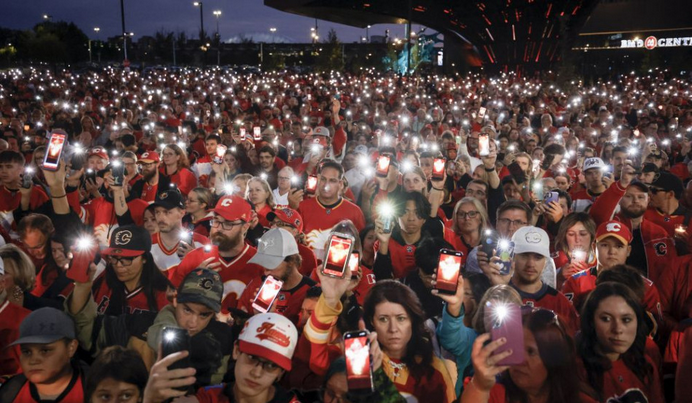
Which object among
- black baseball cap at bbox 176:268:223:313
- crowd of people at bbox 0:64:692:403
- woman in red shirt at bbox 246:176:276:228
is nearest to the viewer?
crowd of people at bbox 0:64:692:403

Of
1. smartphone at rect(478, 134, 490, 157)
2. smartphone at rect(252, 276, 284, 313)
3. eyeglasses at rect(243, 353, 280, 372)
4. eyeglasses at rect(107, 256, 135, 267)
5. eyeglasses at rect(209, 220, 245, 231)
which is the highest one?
smartphone at rect(478, 134, 490, 157)

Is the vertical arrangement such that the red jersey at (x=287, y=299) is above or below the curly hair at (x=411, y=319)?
below

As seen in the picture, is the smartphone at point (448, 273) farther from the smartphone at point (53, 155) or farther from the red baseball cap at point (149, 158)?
the red baseball cap at point (149, 158)

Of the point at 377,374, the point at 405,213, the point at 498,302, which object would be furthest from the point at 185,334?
the point at 405,213

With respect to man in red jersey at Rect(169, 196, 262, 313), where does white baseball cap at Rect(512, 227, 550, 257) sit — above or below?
above

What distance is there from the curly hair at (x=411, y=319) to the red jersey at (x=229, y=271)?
5.62 feet

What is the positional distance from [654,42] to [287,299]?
5228 cm

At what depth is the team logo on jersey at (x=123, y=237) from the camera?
15.7 ft

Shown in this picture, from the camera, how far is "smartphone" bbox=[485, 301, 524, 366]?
299cm

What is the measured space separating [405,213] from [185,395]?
10.8 ft

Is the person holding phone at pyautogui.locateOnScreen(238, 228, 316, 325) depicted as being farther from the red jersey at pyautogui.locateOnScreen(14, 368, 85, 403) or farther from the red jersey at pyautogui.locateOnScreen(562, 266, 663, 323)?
the red jersey at pyautogui.locateOnScreen(562, 266, 663, 323)

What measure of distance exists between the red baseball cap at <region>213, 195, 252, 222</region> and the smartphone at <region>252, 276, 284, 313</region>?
60.2 inches

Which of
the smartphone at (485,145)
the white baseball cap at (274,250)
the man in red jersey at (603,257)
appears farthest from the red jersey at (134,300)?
the smartphone at (485,145)

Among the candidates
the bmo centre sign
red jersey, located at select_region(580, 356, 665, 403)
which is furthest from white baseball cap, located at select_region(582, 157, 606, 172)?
the bmo centre sign
